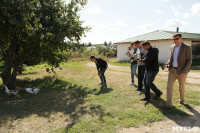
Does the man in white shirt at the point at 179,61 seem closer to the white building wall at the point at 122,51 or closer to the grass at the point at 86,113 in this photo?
the grass at the point at 86,113

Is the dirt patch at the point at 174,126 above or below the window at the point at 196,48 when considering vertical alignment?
below

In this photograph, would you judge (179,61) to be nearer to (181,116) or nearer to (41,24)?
(181,116)

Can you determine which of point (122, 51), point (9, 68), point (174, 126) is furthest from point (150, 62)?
point (122, 51)

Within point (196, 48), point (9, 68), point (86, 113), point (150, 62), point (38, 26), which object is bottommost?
point (86, 113)

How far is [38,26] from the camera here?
21.1ft

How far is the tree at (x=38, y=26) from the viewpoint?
604 cm

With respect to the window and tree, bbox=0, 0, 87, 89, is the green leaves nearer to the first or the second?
tree, bbox=0, 0, 87, 89

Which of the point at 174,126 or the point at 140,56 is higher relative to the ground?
the point at 140,56

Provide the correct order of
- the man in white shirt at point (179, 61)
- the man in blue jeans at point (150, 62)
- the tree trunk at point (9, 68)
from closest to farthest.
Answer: the man in white shirt at point (179, 61) < the man in blue jeans at point (150, 62) < the tree trunk at point (9, 68)

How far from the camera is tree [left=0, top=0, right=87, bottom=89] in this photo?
604 cm

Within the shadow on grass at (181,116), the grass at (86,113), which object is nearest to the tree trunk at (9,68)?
the grass at (86,113)

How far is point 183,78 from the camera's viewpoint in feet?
14.9

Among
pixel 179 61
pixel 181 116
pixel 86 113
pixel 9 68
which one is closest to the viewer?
pixel 181 116

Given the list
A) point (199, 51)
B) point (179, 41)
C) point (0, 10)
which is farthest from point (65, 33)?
point (199, 51)
